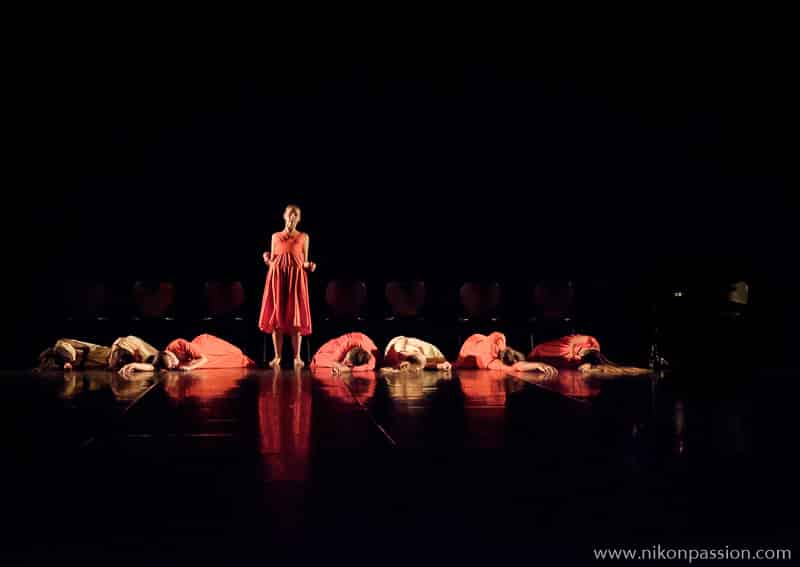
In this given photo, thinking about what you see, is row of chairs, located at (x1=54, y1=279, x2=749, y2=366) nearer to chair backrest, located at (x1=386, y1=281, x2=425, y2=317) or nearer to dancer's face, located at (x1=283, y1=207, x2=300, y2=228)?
chair backrest, located at (x1=386, y1=281, x2=425, y2=317)

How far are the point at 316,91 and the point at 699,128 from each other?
11.8 feet

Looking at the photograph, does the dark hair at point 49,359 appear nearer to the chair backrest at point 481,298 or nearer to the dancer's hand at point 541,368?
the chair backrest at point 481,298

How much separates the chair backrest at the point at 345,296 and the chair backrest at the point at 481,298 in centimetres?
95

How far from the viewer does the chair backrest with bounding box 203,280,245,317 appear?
777cm

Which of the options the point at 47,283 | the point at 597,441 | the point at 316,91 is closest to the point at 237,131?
the point at 316,91

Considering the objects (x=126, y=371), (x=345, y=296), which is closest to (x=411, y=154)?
(x=345, y=296)

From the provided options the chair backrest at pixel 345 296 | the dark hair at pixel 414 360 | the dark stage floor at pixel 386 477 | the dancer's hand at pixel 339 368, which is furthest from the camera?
the chair backrest at pixel 345 296

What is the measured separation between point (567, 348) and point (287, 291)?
236 centimetres

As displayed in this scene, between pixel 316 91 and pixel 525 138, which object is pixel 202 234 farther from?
pixel 525 138

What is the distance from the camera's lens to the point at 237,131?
8.20 meters

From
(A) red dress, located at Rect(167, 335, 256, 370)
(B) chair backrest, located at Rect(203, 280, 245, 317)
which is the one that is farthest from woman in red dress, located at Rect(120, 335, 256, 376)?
(B) chair backrest, located at Rect(203, 280, 245, 317)

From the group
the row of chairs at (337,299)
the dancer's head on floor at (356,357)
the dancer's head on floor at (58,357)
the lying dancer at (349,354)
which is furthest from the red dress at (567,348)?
the dancer's head on floor at (58,357)

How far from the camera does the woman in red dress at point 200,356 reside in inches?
257

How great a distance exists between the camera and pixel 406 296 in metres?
7.91
